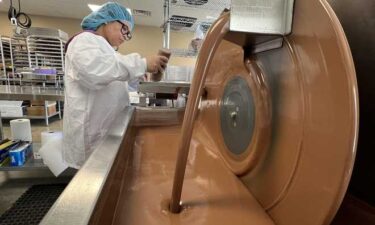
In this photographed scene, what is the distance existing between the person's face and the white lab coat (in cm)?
15

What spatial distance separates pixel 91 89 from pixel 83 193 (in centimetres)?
89

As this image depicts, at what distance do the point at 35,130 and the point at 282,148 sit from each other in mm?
4067

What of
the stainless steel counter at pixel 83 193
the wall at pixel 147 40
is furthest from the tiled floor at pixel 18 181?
the wall at pixel 147 40

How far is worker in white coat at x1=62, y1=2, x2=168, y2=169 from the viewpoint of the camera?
3.32ft

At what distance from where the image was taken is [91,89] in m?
1.13

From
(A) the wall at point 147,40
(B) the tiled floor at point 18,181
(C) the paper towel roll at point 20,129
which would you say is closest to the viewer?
(B) the tiled floor at point 18,181

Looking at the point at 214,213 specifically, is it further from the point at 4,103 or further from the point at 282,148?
the point at 4,103

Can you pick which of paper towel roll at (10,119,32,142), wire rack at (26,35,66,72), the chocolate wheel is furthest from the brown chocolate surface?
wire rack at (26,35,66,72)

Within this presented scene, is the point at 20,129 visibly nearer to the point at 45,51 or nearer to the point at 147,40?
the point at 45,51

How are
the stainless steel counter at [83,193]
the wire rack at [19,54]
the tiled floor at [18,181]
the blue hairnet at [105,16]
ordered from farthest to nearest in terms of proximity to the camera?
the wire rack at [19,54], the tiled floor at [18,181], the blue hairnet at [105,16], the stainless steel counter at [83,193]

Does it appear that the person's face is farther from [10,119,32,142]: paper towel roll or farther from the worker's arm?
[10,119,32,142]: paper towel roll

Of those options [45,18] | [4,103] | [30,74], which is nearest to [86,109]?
[30,74]

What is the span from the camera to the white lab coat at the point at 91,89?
1.01 meters

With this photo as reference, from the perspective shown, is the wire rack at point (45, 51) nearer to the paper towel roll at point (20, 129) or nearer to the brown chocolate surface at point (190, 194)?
the paper towel roll at point (20, 129)
